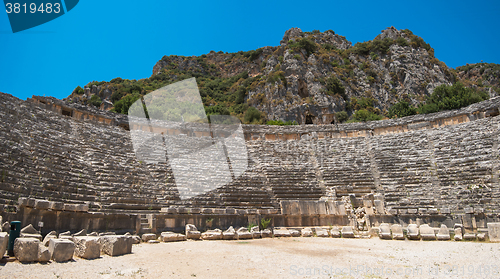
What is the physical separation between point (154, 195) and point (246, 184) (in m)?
4.35

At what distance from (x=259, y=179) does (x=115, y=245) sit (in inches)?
381

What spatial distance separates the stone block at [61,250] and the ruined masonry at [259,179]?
3.21m

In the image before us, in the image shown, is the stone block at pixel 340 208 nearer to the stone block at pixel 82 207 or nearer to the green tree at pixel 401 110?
the stone block at pixel 82 207

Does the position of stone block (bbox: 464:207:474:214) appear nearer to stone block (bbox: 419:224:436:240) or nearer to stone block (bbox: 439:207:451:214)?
stone block (bbox: 439:207:451:214)

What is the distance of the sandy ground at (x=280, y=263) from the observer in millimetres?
4712

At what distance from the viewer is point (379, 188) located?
1404cm

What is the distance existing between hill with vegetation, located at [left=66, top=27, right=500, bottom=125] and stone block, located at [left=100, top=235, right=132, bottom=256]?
24.0 meters

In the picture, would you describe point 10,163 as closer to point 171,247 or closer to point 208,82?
point 171,247

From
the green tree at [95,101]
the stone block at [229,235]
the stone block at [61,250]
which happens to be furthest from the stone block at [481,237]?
the green tree at [95,101]

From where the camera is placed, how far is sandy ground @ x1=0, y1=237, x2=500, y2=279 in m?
4.71

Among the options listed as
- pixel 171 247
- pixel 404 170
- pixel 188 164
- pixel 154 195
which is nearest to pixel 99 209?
pixel 154 195

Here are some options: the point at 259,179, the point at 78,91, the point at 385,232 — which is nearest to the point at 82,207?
the point at 259,179

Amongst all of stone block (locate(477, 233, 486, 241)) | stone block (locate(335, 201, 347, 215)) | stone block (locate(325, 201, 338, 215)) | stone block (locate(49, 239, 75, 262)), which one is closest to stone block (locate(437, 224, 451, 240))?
stone block (locate(477, 233, 486, 241))

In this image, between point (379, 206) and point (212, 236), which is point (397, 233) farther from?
point (212, 236)
